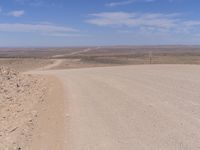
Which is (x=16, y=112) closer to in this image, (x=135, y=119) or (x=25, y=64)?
(x=135, y=119)

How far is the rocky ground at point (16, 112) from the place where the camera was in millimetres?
6848

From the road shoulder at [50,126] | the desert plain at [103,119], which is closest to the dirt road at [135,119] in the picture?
the desert plain at [103,119]

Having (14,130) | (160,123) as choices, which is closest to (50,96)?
(14,130)

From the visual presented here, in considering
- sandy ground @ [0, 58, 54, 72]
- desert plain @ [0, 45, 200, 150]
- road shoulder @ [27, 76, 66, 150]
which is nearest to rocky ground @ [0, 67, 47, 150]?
desert plain @ [0, 45, 200, 150]

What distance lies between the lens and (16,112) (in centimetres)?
977

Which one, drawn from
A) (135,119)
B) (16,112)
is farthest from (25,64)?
(135,119)

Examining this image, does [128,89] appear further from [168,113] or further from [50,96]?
[168,113]

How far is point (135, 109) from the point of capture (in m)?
9.20

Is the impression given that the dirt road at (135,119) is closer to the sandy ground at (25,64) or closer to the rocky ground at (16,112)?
the rocky ground at (16,112)

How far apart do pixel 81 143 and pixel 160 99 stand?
16.3 ft

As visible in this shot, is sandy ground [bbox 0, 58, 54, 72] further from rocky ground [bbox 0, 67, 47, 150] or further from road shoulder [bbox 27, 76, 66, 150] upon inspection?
road shoulder [bbox 27, 76, 66, 150]

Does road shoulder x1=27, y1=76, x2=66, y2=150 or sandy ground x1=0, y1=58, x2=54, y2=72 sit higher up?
road shoulder x1=27, y1=76, x2=66, y2=150

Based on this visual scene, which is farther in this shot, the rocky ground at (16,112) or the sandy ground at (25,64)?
the sandy ground at (25,64)

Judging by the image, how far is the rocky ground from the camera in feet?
22.5
